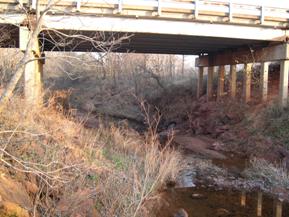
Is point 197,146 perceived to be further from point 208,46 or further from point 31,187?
point 31,187

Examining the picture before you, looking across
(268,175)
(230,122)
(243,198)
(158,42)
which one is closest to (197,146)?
(230,122)

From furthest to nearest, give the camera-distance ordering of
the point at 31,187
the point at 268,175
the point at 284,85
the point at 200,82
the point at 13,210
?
the point at 200,82
the point at 284,85
the point at 268,175
the point at 31,187
the point at 13,210

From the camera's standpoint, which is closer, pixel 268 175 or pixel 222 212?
pixel 222 212

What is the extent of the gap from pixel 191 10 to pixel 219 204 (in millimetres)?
10499

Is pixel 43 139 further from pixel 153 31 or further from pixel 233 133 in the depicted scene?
pixel 233 133

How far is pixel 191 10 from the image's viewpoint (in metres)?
17.2

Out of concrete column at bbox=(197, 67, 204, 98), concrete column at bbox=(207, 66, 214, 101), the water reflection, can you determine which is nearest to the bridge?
concrete column at bbox=(207, 66, 214, 101)

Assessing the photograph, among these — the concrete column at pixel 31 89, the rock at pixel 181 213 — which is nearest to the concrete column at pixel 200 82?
the concrete column at pixel 31 89

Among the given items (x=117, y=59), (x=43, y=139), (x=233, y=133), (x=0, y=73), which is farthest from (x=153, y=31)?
(x=117, y=59)

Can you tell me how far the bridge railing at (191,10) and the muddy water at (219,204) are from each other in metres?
8.90

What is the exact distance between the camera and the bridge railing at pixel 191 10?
52.0 ft

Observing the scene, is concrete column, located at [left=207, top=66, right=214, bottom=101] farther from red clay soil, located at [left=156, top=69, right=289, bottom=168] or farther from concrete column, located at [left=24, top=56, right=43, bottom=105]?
concrete column, located at [left=24, top=56, right=43, bottom=105]

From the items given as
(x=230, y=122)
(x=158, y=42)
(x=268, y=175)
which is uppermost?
(x=158, y=42)

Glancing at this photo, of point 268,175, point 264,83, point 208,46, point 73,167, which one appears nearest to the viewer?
point 73,167
